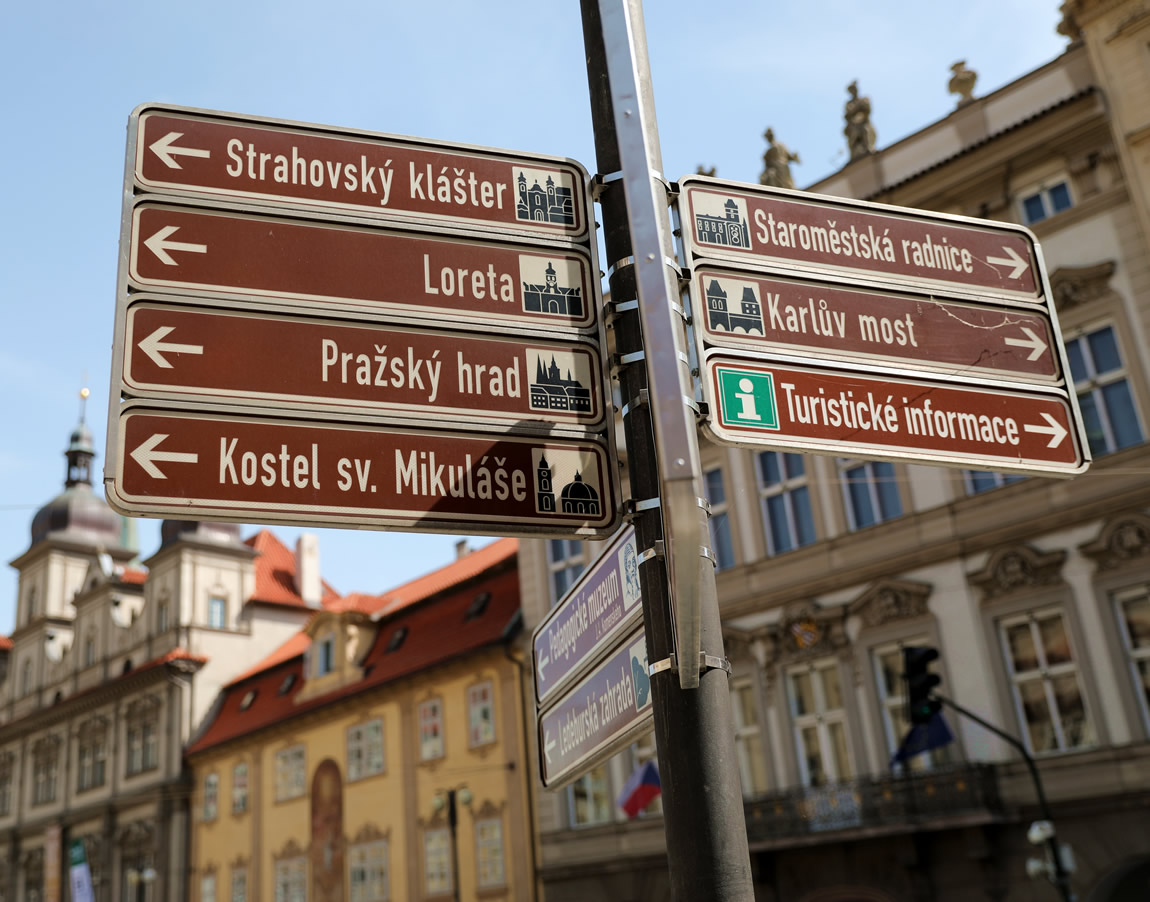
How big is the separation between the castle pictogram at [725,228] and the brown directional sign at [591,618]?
841mm

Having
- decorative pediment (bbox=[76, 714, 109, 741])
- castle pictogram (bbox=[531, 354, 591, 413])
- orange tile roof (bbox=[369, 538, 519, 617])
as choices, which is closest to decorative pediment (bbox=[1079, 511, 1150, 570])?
orange tile roof (bbox=[369, 538, 519, 617])

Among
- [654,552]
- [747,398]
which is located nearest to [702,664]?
[654,552]

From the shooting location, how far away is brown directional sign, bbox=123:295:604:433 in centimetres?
294

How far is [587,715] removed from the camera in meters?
3.39

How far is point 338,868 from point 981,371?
3042cm

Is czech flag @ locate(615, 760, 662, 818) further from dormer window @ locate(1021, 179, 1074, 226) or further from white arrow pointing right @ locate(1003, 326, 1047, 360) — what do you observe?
white arrow pointing right @ locate(1003, 326, 1047, 360)

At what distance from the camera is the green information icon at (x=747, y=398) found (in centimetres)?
297

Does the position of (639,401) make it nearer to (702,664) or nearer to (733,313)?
(733,313)

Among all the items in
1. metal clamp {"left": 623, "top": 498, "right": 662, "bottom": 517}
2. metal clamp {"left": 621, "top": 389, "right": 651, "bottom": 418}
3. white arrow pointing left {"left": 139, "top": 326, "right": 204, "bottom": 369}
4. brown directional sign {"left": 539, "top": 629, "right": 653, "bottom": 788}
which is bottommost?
brown directional sign {"left": 539, "top": 629, "right": 653, "bottom": 788}

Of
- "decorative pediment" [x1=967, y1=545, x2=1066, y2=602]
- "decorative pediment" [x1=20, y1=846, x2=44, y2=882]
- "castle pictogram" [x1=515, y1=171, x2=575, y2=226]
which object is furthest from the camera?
"decorative pediment" [x1=20, y1=846, x2=44, y2=882]

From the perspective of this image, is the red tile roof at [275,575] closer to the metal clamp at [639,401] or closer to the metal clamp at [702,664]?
the metal clamp at [639,401]

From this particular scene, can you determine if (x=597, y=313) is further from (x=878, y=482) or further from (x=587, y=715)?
(x=878, y=482)

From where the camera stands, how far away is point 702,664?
2.60m

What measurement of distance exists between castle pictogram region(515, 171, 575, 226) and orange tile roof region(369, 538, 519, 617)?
27.4 m
